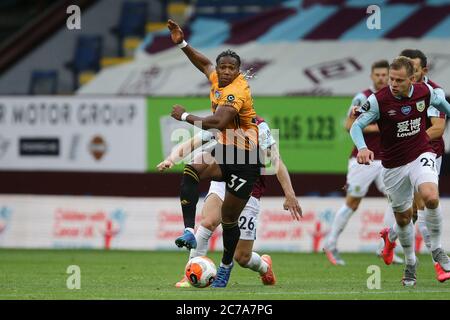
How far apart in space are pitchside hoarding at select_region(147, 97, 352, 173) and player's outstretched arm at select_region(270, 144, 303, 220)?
8.03 metres

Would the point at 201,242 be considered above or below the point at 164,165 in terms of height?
below

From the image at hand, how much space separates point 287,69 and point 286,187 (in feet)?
37.9

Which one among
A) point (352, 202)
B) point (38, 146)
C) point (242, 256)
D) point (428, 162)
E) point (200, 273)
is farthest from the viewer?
point (38, 146)

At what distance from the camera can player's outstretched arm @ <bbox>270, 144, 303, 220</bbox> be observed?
37.6 feet

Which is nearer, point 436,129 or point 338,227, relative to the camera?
point 436,129

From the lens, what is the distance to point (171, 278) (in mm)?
13242

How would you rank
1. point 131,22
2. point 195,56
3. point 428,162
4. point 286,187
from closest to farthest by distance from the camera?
point 286,187 → point 428,162 → point 195,56 → point 131,22

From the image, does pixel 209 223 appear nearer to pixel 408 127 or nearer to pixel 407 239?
pixel 407 239

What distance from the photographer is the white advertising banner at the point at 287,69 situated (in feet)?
72.3

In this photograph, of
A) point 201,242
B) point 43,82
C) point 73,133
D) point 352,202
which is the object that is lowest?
point 352,202

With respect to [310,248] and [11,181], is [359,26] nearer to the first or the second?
[310,248]

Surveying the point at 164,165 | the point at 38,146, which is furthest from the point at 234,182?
the point at 38,146

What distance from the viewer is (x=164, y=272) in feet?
46.9

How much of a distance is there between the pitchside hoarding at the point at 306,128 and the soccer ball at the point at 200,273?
861 centimetres
